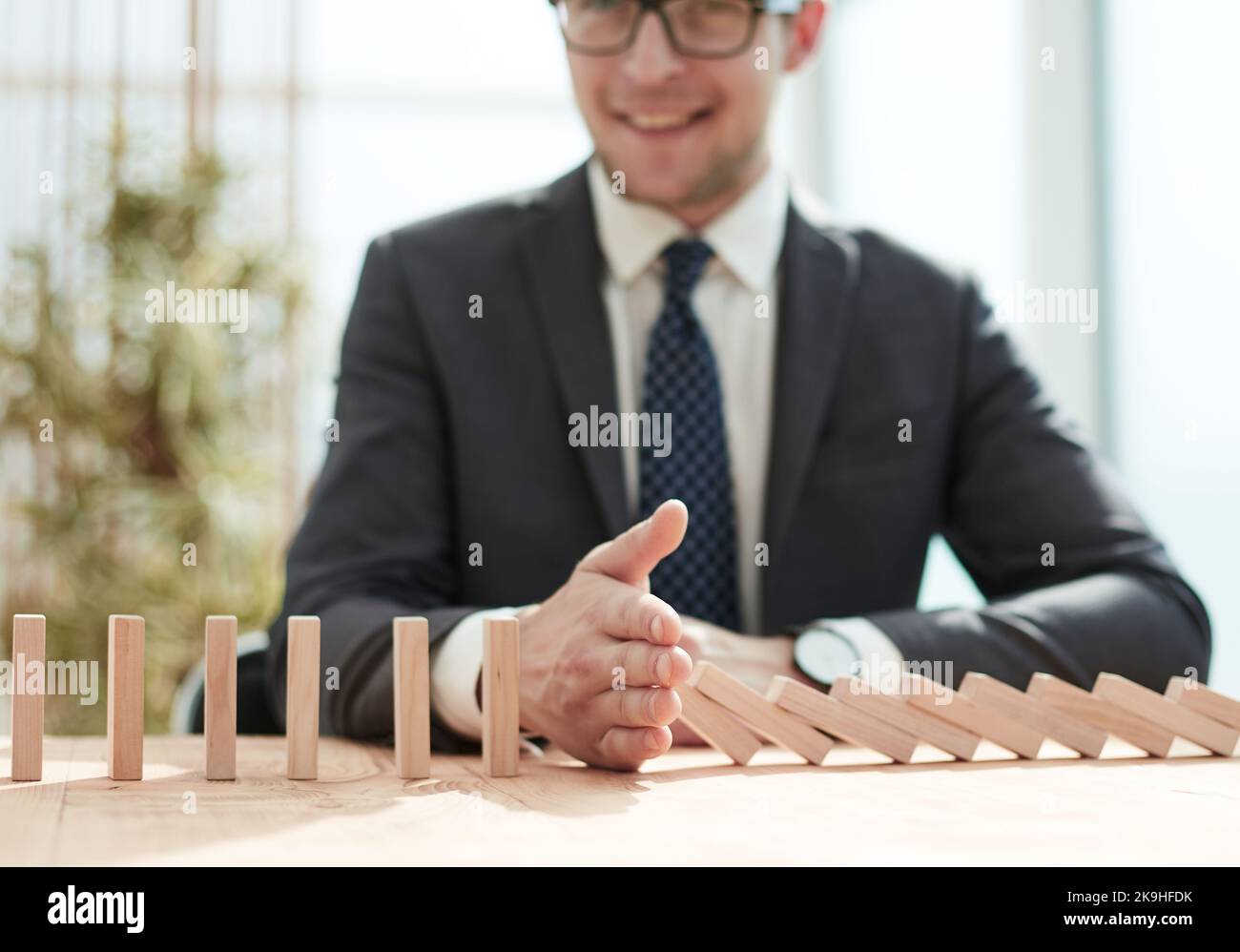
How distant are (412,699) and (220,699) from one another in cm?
17

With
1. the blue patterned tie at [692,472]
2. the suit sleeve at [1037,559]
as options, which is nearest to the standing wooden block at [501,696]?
the suit sleeve at [1037,559]

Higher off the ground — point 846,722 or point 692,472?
point 692,472

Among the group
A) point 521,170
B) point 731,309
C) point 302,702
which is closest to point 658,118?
point 731,309

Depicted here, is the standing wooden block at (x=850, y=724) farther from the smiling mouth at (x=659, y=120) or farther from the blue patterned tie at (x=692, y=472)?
the smiling mouth at (x=659, y=120)

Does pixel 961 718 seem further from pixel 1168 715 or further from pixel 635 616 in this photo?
pixel 635 616

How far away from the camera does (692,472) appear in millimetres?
2051

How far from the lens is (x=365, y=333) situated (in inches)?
83.7

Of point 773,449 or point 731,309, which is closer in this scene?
point 773,449

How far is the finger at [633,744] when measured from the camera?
1190 millimetres

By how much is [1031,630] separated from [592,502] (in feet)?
2.20

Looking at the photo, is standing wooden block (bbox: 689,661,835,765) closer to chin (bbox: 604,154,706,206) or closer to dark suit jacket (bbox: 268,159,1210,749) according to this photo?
dark suit jacket (bbox: 268,159,1210,749)

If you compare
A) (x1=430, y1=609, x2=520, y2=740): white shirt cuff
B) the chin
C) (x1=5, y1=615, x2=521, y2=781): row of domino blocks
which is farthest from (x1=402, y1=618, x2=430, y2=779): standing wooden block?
the chin

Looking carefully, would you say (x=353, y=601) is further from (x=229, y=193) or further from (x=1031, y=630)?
(x=229, y=193)

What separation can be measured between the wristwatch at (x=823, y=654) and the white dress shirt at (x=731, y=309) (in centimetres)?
44
